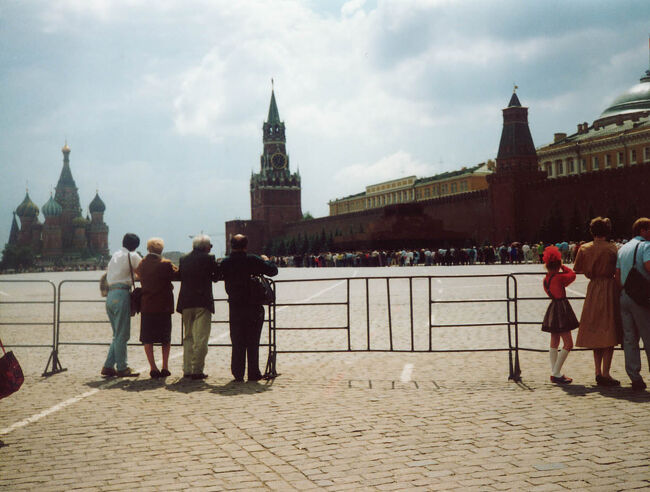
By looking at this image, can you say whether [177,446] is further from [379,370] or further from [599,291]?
[599,291]

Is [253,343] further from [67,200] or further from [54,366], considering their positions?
[67,200]

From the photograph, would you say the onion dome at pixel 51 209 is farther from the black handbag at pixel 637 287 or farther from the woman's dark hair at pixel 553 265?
the black handbag at pixel 637 287

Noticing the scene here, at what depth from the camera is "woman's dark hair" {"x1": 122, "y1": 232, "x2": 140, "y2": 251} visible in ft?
22.5

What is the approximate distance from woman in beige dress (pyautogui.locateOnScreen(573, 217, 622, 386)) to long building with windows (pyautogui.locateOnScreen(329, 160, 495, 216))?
61506 mm

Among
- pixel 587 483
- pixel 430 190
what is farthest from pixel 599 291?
pixel 430 190

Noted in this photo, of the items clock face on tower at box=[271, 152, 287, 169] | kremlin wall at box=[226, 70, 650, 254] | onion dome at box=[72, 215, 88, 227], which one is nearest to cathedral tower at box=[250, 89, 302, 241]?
clock face on tower at box=[271, 152, 287, 169]

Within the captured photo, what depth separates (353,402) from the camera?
5.44 meters

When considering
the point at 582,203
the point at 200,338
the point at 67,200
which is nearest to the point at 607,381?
the point at 200,338

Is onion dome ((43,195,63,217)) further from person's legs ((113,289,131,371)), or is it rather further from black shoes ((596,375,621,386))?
black shoes ((596,375,621,386))

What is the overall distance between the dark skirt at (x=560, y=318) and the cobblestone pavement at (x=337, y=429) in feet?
1.67

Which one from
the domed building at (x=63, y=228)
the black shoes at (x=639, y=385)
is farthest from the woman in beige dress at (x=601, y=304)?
the domed building at (x=63, y=228)

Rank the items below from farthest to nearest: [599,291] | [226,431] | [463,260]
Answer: [463,260], [599,291], [226,431]

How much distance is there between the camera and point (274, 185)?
116 meters

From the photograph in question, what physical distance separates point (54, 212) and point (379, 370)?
13125cm
